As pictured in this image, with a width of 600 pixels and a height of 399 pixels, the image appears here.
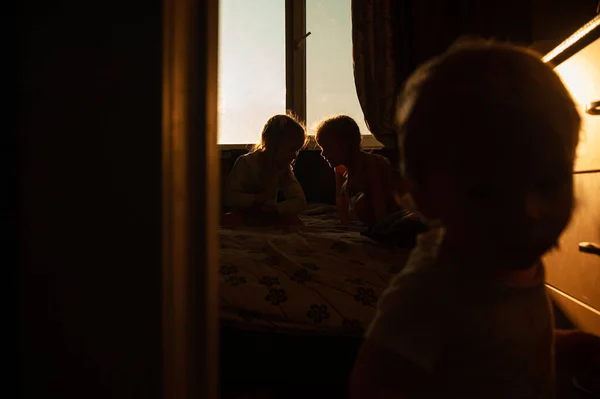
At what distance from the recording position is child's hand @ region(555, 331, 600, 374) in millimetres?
585

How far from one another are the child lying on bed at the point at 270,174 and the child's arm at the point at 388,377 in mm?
1427

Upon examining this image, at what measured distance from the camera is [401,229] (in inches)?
Answer: 48.8

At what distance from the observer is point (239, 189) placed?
78.7 inches

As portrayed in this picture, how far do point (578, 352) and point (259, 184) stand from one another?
5.16 ft

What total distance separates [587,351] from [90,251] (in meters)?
0.61

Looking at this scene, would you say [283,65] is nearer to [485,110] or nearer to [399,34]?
[399,34]

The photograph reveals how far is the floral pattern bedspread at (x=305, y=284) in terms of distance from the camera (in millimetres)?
996

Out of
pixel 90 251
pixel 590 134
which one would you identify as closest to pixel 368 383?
pixel 90 251

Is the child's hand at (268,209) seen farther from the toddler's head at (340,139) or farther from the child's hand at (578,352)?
the child's hand at (578,352)

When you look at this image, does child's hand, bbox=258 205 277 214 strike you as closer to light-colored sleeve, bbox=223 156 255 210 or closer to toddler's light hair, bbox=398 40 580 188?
light-colored sleeve, bbox=223 156 255 210

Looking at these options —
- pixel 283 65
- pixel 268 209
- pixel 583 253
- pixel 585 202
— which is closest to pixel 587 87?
pixel 585 202

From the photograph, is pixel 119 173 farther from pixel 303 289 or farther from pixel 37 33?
pixel 303 289

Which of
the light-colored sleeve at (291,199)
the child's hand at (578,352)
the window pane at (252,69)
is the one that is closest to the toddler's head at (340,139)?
the light-colored sleeve at (291,199)

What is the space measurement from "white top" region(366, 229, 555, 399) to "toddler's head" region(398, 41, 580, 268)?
0.15 feet
